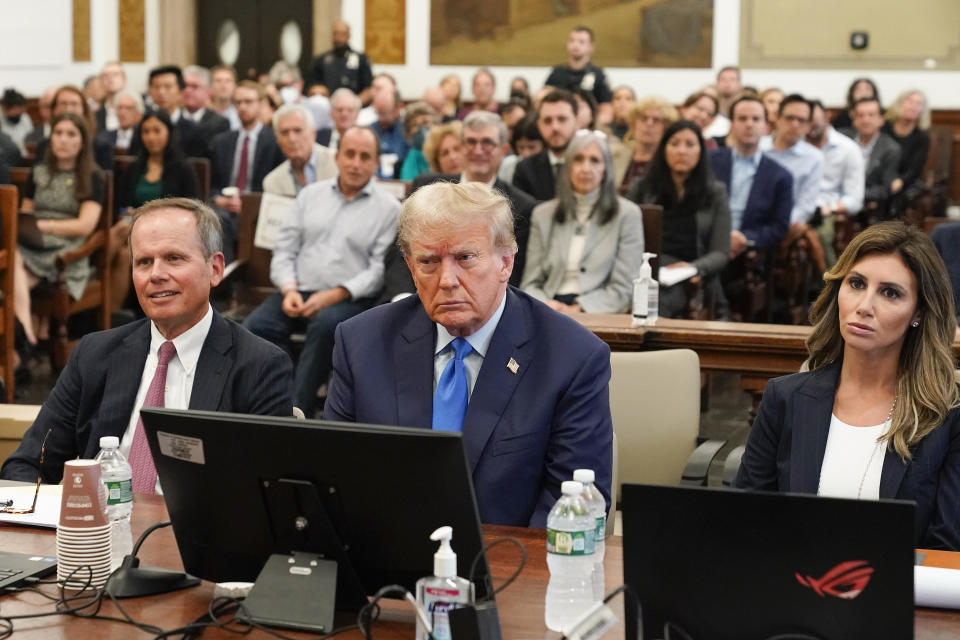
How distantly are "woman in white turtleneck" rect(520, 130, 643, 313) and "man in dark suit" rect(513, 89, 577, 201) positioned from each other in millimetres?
593

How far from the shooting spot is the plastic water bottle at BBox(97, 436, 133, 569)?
2166mm

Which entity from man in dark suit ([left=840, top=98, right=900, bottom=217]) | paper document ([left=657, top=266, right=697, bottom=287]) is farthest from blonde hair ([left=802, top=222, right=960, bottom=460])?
man in dark suit ([left=840, top=98, right=900, bottom=217])

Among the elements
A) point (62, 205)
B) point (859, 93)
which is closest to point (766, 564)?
point (62, 205)

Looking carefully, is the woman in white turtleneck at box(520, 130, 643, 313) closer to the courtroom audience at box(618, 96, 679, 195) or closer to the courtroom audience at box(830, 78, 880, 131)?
the courtroom audience at box(618, 96, 679, 195)

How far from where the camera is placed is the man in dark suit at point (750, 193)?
21.4 ft

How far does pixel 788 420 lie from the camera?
8.70ft

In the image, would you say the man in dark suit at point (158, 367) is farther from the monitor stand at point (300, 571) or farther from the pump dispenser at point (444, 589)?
the pump dispenser at point (444, 589)

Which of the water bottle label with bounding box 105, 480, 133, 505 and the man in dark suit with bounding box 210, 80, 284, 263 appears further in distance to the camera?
the man in dark suit with bounding box 210, 80, 284, 263

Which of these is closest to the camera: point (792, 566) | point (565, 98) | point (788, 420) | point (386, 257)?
point (792, 566)

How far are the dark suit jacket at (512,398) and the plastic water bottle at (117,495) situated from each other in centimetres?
50

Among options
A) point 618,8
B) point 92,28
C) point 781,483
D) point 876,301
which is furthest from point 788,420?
point 92,28

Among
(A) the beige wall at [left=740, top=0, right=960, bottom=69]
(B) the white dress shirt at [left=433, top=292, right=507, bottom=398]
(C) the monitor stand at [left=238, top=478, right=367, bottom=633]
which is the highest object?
(A) the beige wall at [left=740, top=0, right=960, bottom=69]

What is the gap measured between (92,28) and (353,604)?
14163 mm

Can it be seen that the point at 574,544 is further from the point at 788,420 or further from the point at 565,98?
the point at 565,98
